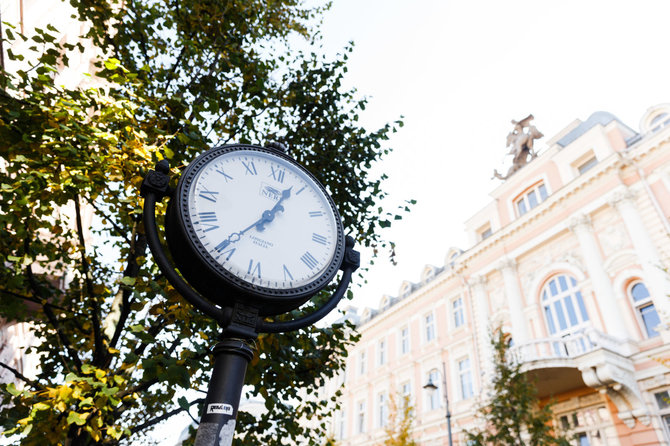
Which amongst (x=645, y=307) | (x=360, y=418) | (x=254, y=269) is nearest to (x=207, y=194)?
(x=254, y=269)

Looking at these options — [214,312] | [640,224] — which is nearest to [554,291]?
[640,224]

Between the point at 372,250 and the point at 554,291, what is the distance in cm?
1322

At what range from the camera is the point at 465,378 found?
19625mm

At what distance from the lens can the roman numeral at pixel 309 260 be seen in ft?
5.50

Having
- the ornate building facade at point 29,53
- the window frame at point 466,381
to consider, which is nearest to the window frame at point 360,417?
the window frame at point 466,381

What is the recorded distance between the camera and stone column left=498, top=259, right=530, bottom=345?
17.0 meters

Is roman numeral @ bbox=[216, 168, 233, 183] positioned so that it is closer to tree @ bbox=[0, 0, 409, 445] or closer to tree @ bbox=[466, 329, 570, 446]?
tree @ bbox=[0, 0, 409, 445]

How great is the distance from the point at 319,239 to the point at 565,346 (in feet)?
49.9

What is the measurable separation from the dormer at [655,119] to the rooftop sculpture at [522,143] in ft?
16.3

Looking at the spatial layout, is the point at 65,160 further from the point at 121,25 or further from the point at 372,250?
the point at 372,250

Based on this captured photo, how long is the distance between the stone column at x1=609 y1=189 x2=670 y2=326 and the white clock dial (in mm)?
14024

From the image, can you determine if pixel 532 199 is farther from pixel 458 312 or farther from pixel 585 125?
pixel 458 312

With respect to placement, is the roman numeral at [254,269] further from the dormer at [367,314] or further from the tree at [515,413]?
the dormer at [367,314]

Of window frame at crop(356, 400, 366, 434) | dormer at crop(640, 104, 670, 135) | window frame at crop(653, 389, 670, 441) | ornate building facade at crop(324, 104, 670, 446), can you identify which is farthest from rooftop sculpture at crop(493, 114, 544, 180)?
window frame at crop(356, 400, 366, 434)
